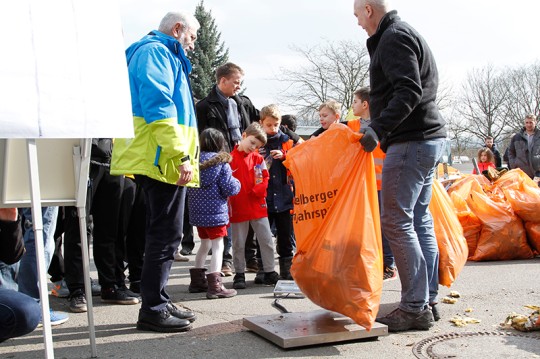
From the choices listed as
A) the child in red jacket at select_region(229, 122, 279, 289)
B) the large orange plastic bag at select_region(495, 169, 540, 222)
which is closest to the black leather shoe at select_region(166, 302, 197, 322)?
the child in red jacket at select_region(229, 122, 279, 289)

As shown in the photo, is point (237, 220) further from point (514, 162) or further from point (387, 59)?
point (514, 162)

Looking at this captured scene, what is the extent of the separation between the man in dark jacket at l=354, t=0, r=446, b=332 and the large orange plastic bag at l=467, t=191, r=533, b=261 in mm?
3290

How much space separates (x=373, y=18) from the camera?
13.8 ft

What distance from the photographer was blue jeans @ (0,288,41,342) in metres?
2.95

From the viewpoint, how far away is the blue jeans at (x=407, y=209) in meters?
4.00

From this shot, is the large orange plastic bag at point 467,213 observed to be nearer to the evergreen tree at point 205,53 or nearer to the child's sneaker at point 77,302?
the child's sneaker at point 77,302

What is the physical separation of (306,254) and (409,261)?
2.18ft

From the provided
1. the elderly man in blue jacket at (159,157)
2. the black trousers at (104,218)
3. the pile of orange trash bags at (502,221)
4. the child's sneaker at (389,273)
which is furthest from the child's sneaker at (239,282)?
the pile of orange trash bags at (502,221)

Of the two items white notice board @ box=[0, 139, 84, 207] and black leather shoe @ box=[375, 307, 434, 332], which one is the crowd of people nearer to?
black leather shoe @ box=[375, 307, 434, 332]

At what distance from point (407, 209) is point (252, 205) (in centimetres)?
218

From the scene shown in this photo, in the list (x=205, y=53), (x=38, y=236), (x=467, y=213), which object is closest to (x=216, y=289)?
(x=38, y=236)

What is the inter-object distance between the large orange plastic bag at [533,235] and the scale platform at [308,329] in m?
4.11

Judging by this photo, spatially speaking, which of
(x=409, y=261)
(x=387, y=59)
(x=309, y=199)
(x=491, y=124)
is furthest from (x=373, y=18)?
(x=491, y=124)

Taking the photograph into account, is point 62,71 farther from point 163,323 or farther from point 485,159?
point 485,159
